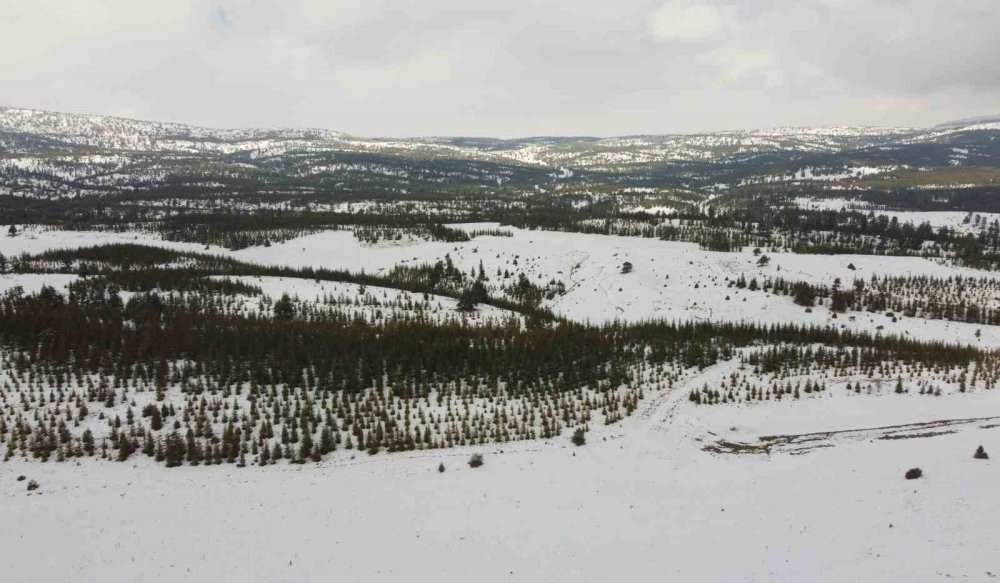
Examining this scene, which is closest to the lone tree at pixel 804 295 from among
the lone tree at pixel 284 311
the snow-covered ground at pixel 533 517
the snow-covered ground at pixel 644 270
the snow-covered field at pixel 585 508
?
the snow-covered ground at pixel 644 270

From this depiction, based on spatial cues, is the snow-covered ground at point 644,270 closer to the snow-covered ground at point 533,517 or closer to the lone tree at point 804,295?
the lone tree at point 804,295

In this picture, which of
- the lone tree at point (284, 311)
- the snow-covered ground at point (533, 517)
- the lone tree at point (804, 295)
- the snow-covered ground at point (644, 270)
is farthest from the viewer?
the lone tree at point (804, 295)

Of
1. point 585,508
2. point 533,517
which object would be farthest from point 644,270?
point 533,517

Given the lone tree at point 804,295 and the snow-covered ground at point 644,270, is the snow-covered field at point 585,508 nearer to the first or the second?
the snow-covered ground at point 644,270

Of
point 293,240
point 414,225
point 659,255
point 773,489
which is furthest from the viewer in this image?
point 414,225

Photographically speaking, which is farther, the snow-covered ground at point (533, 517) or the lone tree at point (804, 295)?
the lone tree at point (804, 295)

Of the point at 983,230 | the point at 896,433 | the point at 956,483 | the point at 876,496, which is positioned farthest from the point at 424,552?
the point at 983,230

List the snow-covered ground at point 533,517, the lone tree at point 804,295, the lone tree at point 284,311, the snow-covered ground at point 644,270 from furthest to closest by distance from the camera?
the lone tree at point 804,295
the snow-covered ground at point 644,270
the lone tree at point 284,311
the snow-covered ground at point 533,517

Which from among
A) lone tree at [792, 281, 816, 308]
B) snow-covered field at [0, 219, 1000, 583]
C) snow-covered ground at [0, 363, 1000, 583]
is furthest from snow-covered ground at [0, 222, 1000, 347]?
snow-covered ground at [0, 363, 1000, 583]

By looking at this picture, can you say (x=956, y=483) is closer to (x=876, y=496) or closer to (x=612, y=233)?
(x=876, y=496)
